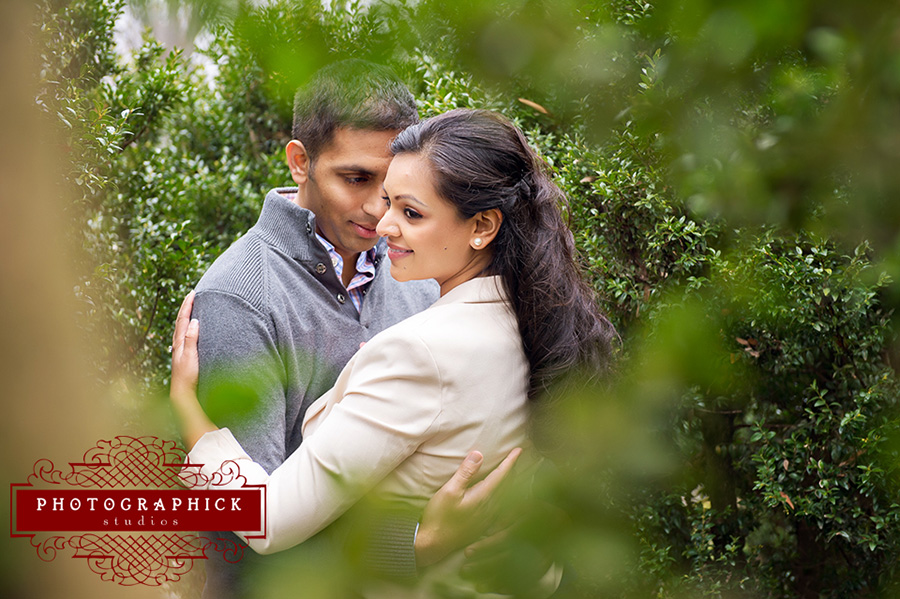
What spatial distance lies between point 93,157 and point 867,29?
78.5 inches

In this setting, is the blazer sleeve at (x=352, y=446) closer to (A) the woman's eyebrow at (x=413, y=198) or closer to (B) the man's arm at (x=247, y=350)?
(B) the man's arm at (x=247, y=350)

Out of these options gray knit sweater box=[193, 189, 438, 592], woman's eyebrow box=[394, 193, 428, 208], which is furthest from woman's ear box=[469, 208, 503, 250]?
gray knit sweater box=[193, 189, 438, 592]

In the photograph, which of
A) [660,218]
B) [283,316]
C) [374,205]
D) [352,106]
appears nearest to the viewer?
[352,106]

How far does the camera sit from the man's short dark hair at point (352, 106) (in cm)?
97

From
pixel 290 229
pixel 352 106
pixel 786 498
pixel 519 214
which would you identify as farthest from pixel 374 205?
pixel 786 498

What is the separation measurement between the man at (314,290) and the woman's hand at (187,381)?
3 centimetres

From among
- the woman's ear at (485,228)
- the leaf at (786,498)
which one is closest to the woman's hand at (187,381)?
the woman's ear at (485,228)

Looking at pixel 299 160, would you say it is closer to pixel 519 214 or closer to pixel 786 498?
pixel 519 214

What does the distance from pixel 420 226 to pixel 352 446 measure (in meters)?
0.56

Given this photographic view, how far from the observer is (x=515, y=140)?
1.97 meters

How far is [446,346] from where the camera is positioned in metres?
1.76

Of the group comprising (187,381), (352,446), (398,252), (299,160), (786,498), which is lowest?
(786,498)

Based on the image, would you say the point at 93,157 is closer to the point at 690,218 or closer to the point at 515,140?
the point at 515,140

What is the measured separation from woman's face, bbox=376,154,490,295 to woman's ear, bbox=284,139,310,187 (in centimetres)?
52
